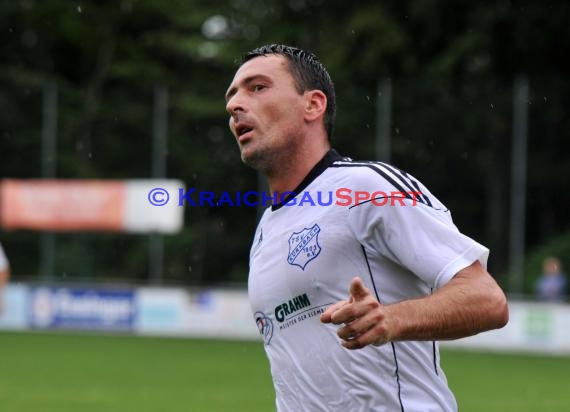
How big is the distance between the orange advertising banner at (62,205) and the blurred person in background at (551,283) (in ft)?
30.4

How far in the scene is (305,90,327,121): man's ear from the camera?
3.61 meters

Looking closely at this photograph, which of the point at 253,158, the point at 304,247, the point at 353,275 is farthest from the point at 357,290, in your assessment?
the point at 253,158

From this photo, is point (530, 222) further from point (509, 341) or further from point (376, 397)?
point (376, 397)

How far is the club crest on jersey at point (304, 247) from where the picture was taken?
11.0 feet

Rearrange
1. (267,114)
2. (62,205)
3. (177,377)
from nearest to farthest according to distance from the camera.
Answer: (267,114)
(177,377)
(62,205)

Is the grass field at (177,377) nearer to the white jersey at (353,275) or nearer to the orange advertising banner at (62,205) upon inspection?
the orange advertising banner at (62,205)

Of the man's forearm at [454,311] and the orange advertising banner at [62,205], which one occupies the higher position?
the orange advertising banner at [62,205]

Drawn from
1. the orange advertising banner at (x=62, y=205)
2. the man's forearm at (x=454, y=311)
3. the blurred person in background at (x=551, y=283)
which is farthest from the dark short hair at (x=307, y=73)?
the orange advertising banner at (x=62, y=205)

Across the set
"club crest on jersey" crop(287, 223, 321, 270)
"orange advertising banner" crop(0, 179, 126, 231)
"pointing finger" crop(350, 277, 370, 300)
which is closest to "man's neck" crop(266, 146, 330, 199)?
"club crest on jersey" crop(287, 223, 321, 270)

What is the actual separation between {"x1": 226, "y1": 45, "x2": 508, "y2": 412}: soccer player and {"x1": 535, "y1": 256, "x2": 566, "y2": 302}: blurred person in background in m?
18.4

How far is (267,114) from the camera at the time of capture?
3549 millimetres

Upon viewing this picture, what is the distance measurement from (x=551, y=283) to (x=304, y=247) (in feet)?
62.2

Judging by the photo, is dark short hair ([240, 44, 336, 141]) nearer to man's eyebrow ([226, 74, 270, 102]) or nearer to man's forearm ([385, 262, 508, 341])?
man's eyebrow ([226, 74, 270, 102])

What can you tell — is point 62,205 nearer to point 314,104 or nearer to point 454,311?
point 314,104
